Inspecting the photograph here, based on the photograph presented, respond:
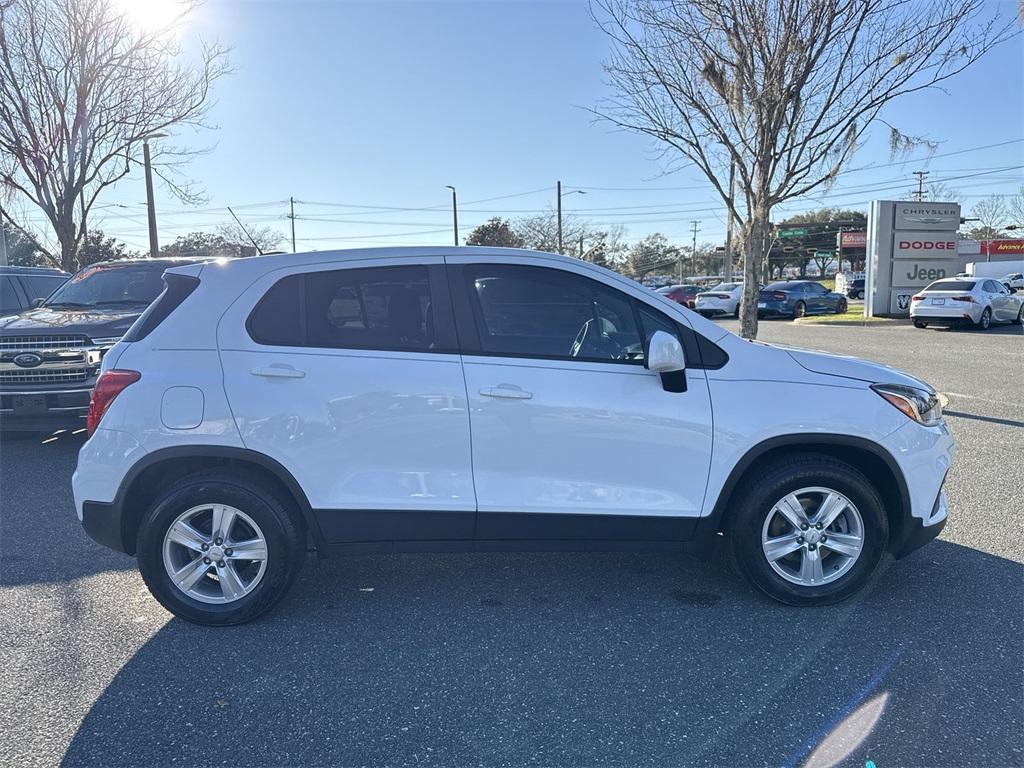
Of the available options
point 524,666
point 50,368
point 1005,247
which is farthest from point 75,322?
point 1005,247

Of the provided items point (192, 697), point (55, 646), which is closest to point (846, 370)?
point (192, 697)

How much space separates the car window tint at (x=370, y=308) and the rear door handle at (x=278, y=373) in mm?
171

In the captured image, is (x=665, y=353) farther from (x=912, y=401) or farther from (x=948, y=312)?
(x=948, y=312)

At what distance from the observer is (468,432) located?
11.0ft

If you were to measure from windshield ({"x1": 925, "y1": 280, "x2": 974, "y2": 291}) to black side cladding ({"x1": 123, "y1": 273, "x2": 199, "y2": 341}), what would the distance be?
70.4 ft

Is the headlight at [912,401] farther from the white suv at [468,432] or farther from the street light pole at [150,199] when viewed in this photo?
the street light pole at [150,199]

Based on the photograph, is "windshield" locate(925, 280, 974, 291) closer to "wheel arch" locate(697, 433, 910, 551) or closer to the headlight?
the headlight

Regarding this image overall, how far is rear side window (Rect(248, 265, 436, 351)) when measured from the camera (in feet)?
11.3

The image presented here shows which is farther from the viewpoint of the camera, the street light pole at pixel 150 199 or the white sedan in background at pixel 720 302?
the white sedan in background at pixel 720 302

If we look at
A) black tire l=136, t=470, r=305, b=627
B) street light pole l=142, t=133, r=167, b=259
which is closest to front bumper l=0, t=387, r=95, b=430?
black tire l=136, t=470, r=305, b=627

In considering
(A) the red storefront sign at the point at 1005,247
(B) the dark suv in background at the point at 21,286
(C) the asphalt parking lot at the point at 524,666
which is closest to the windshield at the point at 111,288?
(B) the dark suv in background at the point at 21,286

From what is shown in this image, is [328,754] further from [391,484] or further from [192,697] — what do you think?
[391,484]

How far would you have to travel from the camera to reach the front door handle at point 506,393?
10.9ft

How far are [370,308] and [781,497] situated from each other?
226cm
